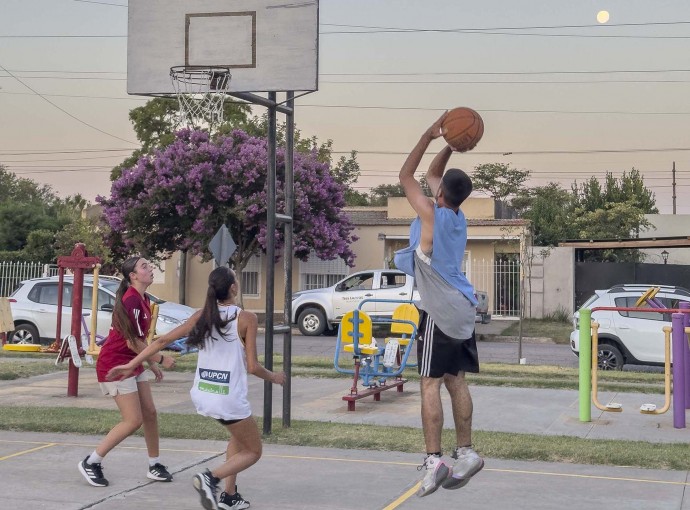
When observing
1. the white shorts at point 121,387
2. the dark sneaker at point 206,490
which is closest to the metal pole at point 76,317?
the white shorts at point 121,387

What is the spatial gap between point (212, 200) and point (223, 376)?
2523 cm

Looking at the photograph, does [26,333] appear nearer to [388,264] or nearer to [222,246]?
[222,246]

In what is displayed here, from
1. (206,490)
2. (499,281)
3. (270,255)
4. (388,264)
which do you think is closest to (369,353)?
(270,255)

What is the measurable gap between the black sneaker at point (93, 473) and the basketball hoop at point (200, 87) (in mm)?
4162

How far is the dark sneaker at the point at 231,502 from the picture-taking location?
6.80 m

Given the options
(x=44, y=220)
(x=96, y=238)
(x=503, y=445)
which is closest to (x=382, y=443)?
(x=503, y=445)

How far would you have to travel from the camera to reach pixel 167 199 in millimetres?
31312

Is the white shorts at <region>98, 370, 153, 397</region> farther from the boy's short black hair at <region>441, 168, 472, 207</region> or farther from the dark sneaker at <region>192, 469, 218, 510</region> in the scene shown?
the boy's short black hair at <region>441, 168, 472, 207</region>

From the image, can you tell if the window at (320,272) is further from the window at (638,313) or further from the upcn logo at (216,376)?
the upcn logo at (216,376)

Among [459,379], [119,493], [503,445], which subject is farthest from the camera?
[503,445]

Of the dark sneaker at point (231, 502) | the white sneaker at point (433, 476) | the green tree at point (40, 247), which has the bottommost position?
the dark sneaker at point (231, 502)

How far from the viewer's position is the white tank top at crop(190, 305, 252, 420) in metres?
6.57

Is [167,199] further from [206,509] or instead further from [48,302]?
[206,509]

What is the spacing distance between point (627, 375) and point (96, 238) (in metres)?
23.6
